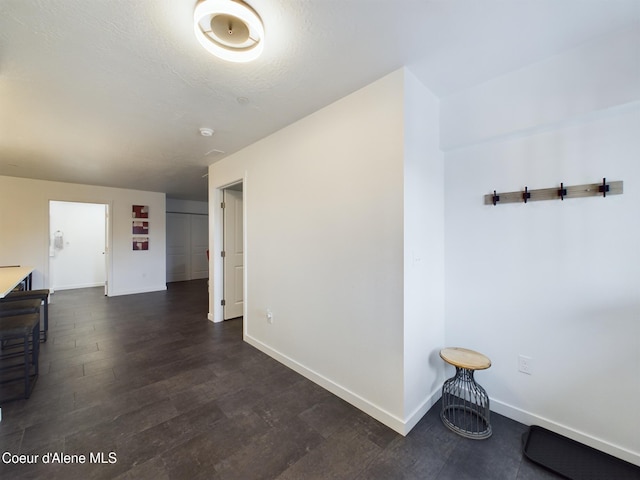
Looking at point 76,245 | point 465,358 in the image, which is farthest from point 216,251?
point 76,245

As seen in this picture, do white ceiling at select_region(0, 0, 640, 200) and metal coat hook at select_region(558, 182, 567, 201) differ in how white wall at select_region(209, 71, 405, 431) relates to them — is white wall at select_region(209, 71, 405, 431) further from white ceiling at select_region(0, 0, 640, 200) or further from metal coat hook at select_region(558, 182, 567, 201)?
metal coat hook at select_region(558, 182, 567, 201)

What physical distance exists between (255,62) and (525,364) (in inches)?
111

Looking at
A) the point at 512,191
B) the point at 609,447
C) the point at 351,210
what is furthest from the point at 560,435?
the point at 351,210

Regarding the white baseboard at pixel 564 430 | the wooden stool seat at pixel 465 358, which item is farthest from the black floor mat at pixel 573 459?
the wooden stool seat at pixel 465 358

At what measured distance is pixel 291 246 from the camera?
262cm

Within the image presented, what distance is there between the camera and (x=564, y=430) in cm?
169

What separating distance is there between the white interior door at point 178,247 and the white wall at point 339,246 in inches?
238

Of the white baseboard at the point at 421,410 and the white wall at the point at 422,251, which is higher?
the white wall at the point at 422,251

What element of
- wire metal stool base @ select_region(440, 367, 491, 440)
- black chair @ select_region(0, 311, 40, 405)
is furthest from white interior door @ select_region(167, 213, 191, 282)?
wire metal stool base @ select_region(440, 367, 491, 440)

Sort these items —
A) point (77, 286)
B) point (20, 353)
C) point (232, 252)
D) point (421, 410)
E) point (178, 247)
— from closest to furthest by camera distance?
point (421, 410) < point (20, 353) < point (232, 252) < point (77, 286) < point (178, 247)

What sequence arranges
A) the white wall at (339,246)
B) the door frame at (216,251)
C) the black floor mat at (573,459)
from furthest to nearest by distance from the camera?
the door frame at (216,251), the white wall at (339,246), the black floor mat at (573,459)

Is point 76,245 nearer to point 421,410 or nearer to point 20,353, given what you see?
point 20,353

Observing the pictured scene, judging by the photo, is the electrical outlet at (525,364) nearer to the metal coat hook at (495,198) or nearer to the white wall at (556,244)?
the white wall at (556,244)

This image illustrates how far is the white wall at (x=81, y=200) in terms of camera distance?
482 centimetres
